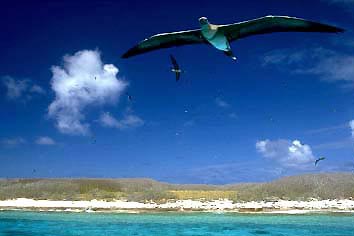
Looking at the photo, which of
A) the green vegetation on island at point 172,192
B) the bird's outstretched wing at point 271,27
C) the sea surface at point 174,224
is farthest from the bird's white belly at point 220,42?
the green vegetation on island at point 172,192

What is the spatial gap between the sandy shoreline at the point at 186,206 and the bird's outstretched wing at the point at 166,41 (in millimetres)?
35467

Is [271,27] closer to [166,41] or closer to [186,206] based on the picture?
[166,41]

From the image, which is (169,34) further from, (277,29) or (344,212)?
(344,212)

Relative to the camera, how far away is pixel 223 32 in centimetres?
1523

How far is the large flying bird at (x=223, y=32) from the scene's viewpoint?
1405 cm

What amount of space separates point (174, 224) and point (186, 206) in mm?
13549

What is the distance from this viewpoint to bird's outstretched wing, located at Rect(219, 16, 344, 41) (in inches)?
535

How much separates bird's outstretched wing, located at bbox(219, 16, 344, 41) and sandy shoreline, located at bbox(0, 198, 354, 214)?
3544 cm

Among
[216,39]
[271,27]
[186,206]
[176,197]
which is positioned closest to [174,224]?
[186,206]

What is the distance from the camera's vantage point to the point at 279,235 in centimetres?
3419

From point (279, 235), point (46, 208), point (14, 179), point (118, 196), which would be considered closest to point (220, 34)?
point (279, 235)

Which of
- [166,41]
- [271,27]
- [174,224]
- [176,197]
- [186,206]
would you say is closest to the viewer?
[271,27]

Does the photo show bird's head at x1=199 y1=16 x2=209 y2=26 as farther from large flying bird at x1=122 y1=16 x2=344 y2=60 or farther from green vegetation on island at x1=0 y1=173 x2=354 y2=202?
green vegetation on island at x1=0 y1=173 x2=354 y2=202

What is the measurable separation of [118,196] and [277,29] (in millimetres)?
51896
